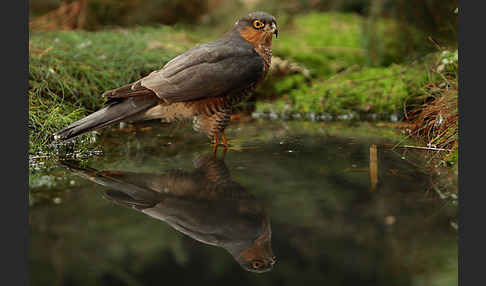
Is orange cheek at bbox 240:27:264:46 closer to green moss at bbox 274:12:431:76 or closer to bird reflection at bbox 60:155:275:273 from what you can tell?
bird reflection at bbox 60:155:275:273

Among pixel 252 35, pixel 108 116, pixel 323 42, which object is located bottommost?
pixel 108 116

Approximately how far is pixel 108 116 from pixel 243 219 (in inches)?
66.8

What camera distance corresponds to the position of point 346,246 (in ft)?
7.93

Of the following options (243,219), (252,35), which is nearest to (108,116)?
(252,35)

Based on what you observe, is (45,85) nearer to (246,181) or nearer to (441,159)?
(246,181)

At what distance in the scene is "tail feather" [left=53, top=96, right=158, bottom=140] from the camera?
12.6ft

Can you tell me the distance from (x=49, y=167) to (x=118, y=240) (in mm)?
1440

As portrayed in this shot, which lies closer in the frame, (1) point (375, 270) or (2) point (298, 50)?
(1) point (375, 270)

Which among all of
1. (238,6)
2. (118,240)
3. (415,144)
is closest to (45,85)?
(118,240)

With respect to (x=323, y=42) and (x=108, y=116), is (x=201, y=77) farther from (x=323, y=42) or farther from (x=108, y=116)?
(x=323, y=42)

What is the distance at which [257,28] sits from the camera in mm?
4207

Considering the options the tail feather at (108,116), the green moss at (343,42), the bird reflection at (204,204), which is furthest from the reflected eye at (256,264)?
the green moss at (343,42)

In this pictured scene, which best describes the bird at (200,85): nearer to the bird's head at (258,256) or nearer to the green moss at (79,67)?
the green moss at (79,67)

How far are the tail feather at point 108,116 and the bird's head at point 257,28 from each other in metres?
0.95
